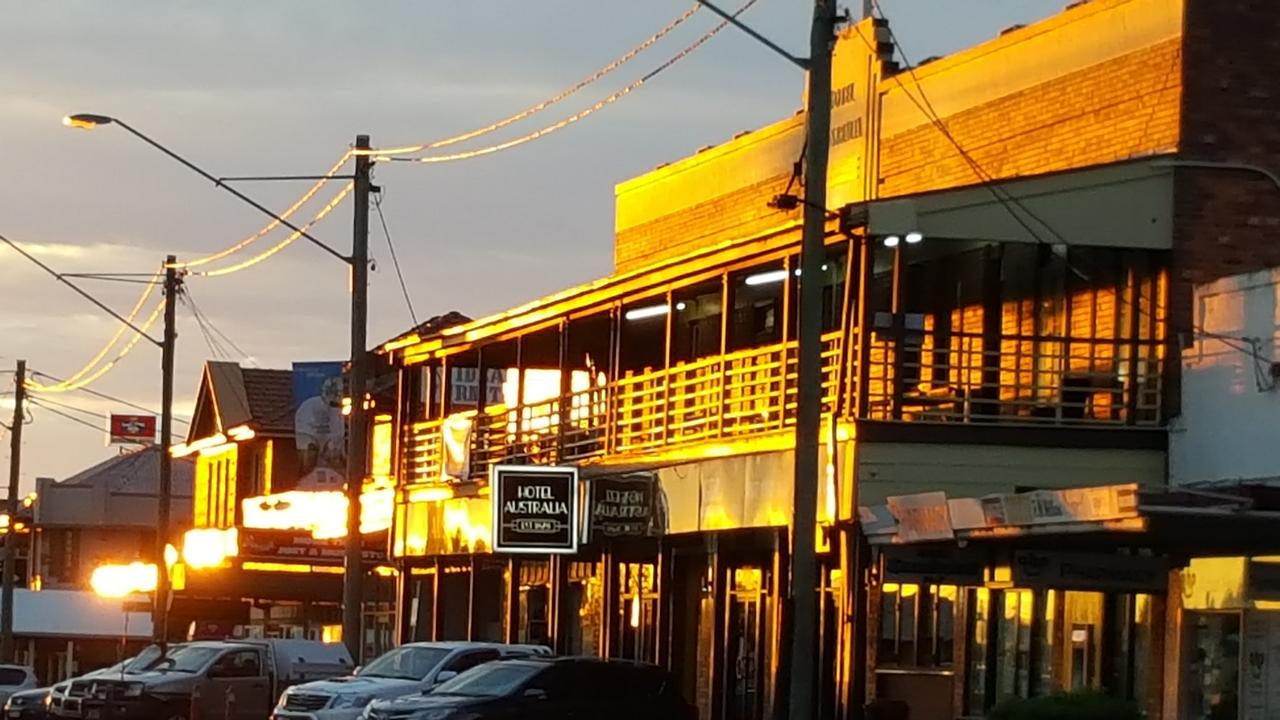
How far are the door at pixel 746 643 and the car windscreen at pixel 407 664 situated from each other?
4.51 metres

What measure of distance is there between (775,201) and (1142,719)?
232 inches

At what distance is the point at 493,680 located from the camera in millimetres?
27141

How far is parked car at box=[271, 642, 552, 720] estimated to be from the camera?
29.4 metres

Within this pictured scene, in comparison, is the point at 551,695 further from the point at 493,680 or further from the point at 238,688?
the point at 238,688

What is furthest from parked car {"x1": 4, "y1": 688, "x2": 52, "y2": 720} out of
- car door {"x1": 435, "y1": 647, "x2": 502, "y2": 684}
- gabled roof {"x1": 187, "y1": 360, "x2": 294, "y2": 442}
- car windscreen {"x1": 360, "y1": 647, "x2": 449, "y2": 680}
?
gabled roof {"x1": 187, "y1": 360, "x2": 294, "y2": 442}

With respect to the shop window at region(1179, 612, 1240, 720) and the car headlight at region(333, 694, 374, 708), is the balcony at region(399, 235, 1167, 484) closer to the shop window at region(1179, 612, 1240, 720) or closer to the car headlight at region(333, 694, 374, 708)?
the shop window at region(1179, 612, 1240, 720)

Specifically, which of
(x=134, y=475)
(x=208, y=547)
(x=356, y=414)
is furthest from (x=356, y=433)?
(x=134, y=475)

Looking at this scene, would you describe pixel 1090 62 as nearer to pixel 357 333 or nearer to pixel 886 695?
pixel 886 695

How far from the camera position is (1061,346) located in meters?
28.6

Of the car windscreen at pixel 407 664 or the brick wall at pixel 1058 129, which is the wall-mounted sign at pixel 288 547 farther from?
the brick wall at pixel 1058 129

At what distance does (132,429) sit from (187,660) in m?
55.3

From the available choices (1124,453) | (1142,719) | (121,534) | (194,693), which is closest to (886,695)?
(1124,453)

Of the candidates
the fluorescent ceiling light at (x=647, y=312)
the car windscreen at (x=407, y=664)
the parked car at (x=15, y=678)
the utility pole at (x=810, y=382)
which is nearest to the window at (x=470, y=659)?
the car windscreen at (x=407, y=664)

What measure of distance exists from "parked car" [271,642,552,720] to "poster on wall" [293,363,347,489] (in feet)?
55.9
